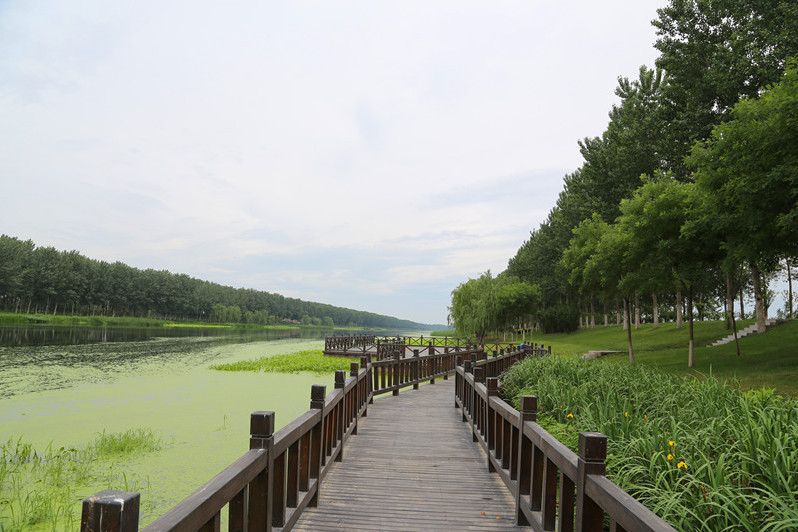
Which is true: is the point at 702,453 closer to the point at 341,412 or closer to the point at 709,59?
the point at 341,412

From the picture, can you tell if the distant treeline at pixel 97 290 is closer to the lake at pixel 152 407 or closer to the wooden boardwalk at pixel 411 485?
the lake at pixel 152 407

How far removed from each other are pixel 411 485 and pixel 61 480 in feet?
18.0

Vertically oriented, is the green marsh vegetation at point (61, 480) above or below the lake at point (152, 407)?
above

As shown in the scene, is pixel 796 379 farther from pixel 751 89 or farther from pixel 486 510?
pixel 751 89

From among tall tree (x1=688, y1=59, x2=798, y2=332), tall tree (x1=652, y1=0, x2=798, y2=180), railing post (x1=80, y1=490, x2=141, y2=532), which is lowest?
railing post (x1=80, y1=490, x2=141, y2=532)

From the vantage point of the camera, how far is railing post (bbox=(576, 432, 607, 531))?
8.47 feet

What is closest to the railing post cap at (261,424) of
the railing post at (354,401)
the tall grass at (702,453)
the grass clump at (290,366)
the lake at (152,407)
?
the tall grass at (702,453)

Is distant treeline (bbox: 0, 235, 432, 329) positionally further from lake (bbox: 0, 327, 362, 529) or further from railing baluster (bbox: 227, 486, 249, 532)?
railing baluster (bbox: 227, 486, 249, 532)

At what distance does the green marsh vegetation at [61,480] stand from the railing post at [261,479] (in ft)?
10.7

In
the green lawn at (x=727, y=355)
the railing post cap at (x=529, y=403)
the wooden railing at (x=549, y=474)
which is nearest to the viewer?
the wooden railing at (x=549, y=474)

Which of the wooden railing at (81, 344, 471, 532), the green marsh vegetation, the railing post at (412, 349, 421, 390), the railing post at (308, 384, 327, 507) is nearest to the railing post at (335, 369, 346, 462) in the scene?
the wooden railing at (81, 344, 471, 532)

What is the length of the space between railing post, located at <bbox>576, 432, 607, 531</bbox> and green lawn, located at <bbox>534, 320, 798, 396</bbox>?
208 inches

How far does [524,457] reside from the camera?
4051 mm

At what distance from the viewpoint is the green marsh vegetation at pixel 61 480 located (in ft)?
18.0
